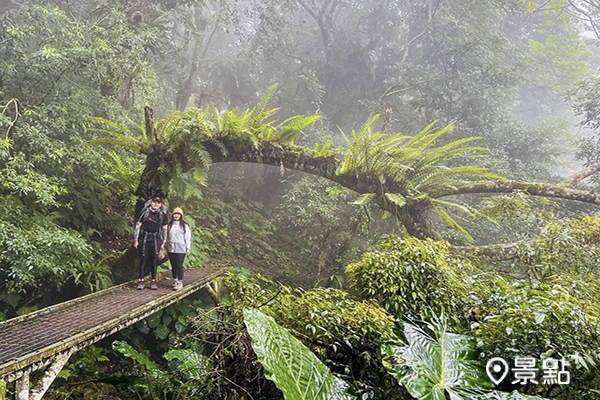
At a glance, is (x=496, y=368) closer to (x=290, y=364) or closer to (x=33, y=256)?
(x=290, y=364)

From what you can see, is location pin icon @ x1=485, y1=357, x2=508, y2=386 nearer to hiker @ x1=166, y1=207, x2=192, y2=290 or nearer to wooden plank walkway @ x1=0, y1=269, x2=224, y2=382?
wooden plank walkway @ x1=0, y1=269, x2=224, y2=382

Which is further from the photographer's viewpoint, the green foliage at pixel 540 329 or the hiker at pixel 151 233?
the hiker at pixel 151 233

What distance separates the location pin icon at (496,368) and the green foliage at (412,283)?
443 millimetres

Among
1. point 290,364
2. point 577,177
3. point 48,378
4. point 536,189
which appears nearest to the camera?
point 290,364

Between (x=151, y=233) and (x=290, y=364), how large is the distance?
3.21 m

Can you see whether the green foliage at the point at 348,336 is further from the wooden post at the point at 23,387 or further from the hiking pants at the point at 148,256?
the hiking pants at the point at 148,256

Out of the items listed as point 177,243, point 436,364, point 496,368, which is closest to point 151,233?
point 177,243

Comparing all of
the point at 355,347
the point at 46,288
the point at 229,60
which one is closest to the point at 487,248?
the point at 355,347

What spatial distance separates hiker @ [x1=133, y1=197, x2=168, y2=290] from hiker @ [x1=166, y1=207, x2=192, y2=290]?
10 centimetres

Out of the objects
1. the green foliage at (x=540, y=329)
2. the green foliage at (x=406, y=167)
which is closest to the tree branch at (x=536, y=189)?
the green foliage at (x=406, y=167)

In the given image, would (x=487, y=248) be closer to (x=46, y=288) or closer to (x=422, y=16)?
(x=46, y=288)

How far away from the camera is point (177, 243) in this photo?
4020 millimetres

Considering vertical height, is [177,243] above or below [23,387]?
above

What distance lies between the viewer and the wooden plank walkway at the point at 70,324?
214 cm
